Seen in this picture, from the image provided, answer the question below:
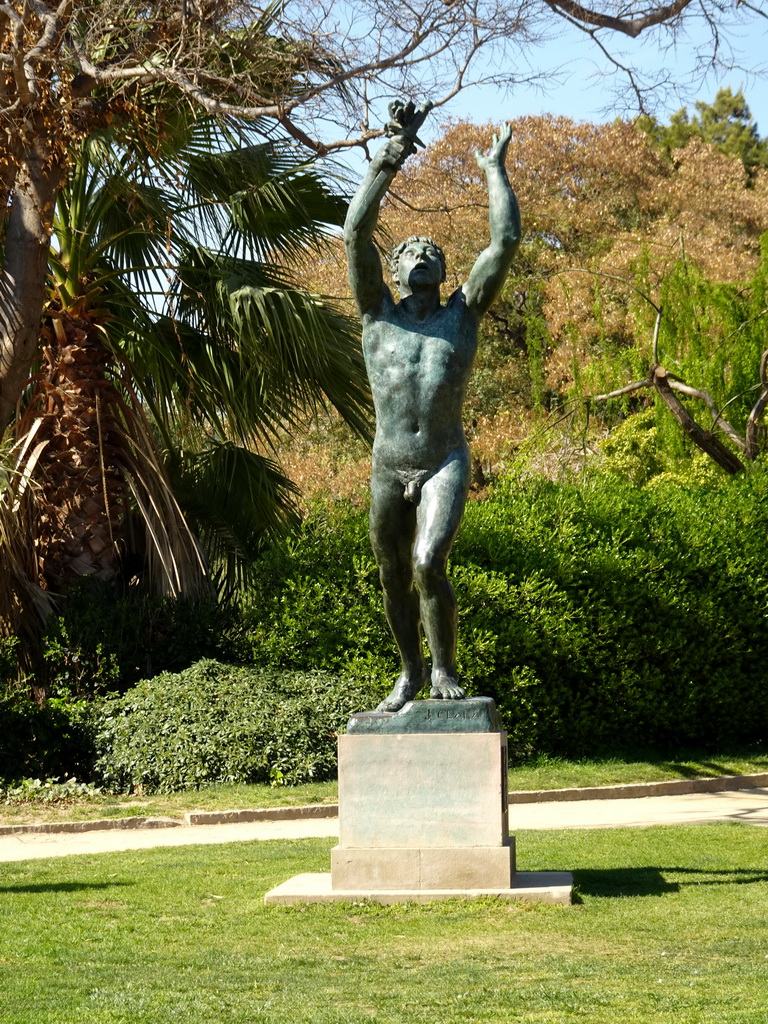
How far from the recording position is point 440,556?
608 centimetres

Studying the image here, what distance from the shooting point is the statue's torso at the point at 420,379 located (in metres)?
6.23

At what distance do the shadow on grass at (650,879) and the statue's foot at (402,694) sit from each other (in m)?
1.21

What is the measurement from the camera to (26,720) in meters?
11.7

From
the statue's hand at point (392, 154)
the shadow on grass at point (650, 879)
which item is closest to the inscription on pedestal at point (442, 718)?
the shadow on grass at point (650, 879)

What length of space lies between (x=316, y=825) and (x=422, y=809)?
3.78 m

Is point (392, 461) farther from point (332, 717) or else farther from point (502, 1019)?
point (332, 717)

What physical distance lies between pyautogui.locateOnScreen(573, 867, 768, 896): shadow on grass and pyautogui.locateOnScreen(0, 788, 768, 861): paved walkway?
203 cm

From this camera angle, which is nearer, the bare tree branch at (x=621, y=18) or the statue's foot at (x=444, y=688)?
the statue's foot at (x=444, y=688)

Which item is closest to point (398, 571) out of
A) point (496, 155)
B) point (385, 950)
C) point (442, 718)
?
point (442, 718)

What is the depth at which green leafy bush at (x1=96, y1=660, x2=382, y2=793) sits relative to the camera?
36.7ft

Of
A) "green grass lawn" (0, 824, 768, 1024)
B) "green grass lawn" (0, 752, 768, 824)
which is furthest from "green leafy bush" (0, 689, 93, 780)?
"green grass lawn" (0, 824, 768, 1024)

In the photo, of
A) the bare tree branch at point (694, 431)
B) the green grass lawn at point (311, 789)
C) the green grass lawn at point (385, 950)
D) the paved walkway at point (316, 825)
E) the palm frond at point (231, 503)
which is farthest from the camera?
the bare tree branch at point (694, 431)

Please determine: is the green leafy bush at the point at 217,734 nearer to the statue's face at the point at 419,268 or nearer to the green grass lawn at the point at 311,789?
the green grass lawn at the point at 311,789

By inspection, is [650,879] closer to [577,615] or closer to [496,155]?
[496,155]
